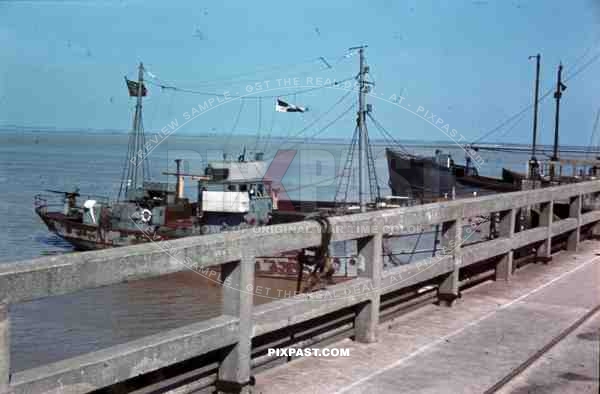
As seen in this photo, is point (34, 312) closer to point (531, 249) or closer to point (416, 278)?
point (531, 249)

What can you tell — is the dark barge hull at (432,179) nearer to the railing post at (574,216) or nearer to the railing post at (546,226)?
the railing post at (574,216)

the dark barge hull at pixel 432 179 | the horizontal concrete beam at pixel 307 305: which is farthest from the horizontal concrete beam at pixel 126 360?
the dark barge hull at pixel 432 179

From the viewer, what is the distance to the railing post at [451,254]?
23.0 feet

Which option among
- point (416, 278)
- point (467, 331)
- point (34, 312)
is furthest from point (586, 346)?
point (34, 312)

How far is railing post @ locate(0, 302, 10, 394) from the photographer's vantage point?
3328 mm

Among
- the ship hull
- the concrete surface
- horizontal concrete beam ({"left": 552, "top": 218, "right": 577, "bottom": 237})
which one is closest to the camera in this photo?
the concrete surface

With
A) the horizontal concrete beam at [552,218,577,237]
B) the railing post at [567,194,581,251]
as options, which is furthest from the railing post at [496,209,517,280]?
the railing post at [567,194,581,251]

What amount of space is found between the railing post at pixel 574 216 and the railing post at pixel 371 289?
18.8ft

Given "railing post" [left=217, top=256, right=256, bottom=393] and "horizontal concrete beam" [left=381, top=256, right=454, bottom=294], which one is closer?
"railing post" [left=217, top=256, right=256, bottom=393]

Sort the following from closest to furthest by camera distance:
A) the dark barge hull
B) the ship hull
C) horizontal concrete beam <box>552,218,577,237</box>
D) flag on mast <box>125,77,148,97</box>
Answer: horizontal concrete beam <box>552,218,577,237</box>
flag on mast <box>125,77,148,97</box>
the dark barge hull
the ship hull

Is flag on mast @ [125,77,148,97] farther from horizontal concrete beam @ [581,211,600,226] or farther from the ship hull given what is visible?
horizontal concrete beam @ [581,211,600,226]

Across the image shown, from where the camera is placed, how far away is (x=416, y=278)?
21.4 ft

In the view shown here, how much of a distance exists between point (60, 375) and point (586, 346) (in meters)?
4.17

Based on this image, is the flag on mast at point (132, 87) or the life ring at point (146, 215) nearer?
the life ring at point (146, 215)
